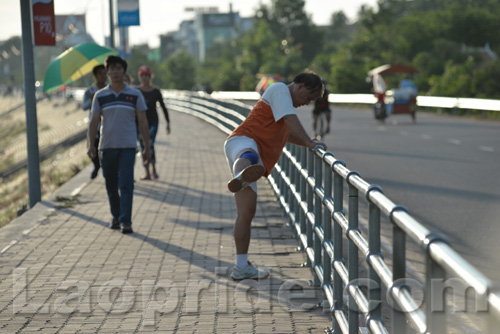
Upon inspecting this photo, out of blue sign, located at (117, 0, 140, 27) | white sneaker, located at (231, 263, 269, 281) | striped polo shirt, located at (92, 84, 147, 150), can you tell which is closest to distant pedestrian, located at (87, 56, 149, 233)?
striped polo shirt, located at (92, 84, 147, 150)

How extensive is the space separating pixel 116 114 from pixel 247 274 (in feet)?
9.97

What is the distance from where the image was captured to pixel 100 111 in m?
9.30

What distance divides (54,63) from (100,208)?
7.36 ft

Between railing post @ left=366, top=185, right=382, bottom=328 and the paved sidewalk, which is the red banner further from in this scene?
railing post @ left=366, top=185, right=382, bottom=328

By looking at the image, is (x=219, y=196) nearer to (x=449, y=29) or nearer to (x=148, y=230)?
(x=148, y=230)

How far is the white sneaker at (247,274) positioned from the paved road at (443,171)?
2.00 m

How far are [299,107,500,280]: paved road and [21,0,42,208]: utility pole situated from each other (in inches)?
196

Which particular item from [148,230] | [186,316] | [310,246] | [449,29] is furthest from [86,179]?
[449,29]

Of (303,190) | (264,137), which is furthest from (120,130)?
(264,137)

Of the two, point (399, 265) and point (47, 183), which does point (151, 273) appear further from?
point (47, 183)

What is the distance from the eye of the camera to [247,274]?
6887 mm

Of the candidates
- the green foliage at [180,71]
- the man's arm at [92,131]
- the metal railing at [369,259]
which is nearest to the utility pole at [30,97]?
the man's arm at [92,131]

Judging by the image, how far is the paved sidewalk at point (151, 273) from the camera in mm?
5801

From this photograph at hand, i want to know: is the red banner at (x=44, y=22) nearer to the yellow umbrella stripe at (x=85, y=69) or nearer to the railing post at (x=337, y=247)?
the yellow umbrella stripe at (x=85, y=69)
